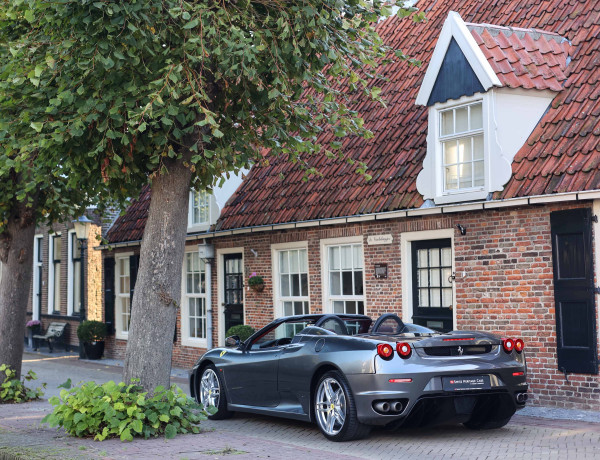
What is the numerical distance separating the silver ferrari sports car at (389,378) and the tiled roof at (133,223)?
11.3 meters

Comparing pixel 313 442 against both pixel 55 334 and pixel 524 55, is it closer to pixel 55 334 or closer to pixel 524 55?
pixel 524 55

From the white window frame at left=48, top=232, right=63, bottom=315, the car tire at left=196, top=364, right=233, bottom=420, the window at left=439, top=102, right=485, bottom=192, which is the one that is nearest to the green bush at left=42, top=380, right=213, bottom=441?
the car tire at left=196, top=364, right=233, bottom=420

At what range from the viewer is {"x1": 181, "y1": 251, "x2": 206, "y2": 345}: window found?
19547 mm

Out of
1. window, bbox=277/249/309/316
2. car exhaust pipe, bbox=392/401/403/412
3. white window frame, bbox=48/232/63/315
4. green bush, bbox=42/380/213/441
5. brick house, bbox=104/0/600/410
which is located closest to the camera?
car exhaust pipe, bbox=392/401/403/412

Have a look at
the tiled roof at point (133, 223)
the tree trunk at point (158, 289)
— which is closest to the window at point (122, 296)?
the tiled roof at point (133, 223)

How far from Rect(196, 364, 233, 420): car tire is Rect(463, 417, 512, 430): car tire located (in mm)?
3180

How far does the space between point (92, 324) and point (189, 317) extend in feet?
13.7

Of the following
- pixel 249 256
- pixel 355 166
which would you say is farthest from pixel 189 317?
pixel 355 166

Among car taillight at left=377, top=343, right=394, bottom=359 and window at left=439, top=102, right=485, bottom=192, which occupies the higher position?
window at left=439, top=102, right=485, bottom=192

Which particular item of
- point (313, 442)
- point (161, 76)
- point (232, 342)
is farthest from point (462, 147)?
point (313, 442)

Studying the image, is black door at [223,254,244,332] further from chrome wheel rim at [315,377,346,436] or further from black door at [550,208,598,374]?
chrome wheel rim at [315,377,346,436]

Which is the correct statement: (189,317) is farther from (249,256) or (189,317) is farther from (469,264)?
(469,264)

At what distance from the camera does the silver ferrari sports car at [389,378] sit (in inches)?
348

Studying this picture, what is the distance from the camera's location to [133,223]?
21.6 meters
